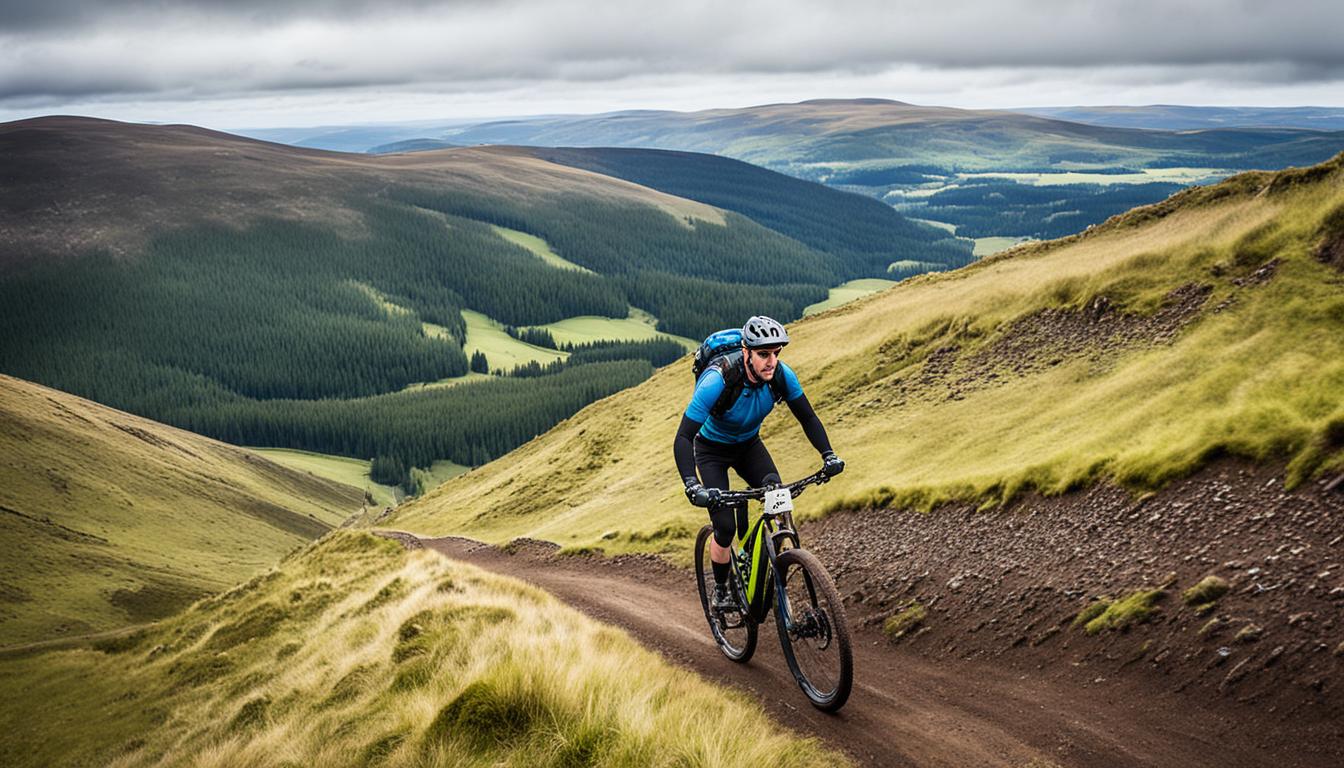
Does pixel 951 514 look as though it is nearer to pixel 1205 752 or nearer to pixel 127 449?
pixel 1205 752

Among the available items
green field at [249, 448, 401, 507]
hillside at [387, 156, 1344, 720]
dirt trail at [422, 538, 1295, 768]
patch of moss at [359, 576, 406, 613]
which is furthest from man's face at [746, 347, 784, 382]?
green field at [249, 448, 401, 507]

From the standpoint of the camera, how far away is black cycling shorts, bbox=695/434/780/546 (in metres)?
11.9

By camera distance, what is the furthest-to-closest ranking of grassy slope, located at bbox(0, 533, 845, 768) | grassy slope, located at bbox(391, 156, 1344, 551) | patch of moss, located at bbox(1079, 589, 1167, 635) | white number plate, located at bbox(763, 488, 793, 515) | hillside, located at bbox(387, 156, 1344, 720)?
grassy slope, located at bbox(391, 156, 1344, 551)
patch of moss, located at bbox(1079, 589, 1167, 635)
hillside, located at bbox(387, 156, 1344, 720)
white number plate, located at bbox(763, 488, 793, 515)
grassy slope, located at bbox(0, 533, 845, 768)

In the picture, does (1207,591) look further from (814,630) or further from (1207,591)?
(814,630)

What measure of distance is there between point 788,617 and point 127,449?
161 metres

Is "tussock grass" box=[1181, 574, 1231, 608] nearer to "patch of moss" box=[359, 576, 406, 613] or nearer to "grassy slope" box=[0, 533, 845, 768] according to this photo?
"grassy slope" box=[0, 533, 845, 768]

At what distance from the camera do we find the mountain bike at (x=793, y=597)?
973 cm

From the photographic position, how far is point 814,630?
10164 mm

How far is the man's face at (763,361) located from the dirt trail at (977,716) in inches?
167

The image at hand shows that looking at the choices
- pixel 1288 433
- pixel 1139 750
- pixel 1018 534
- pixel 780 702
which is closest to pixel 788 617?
pixel 780 702

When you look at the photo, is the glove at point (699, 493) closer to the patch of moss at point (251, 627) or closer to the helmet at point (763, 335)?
the helmet at point (763, 335)

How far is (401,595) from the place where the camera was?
20047 millimetres

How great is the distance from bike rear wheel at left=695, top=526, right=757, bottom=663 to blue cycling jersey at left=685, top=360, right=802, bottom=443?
156 cm

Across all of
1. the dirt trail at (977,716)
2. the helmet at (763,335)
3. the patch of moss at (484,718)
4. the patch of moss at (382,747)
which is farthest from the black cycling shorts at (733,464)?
the patch of moss at (382,747)
